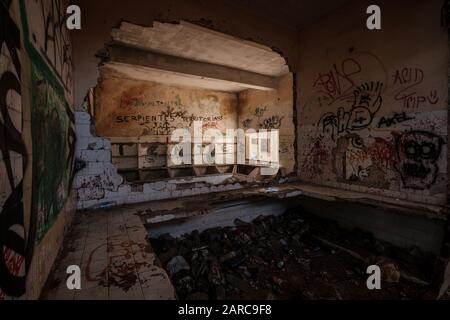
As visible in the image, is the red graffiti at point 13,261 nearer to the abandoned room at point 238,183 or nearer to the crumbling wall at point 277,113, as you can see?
the abandoned room at point 238,183

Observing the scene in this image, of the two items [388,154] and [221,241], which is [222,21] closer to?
[388,154]

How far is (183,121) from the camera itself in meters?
7.54

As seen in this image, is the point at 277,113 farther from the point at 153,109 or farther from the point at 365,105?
the point at 153,109

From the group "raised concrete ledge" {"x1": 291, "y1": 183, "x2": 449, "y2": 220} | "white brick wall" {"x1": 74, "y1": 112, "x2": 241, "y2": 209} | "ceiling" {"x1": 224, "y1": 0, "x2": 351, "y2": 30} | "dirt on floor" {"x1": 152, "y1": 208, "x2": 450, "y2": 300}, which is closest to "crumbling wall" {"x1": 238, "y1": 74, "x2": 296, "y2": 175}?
"ceiling" {"x1": 224, "y1": 0, "x2": 351, "y2": 30}

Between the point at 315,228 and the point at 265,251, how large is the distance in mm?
1246

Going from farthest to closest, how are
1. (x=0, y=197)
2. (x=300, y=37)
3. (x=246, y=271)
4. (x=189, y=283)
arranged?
(x=300, y=37) → (x=246, y=271) → (x=189, y=283) → (x=0, y=197)

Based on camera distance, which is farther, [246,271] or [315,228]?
[315,228]

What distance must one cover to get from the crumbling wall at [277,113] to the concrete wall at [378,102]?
→ 61.0 inches

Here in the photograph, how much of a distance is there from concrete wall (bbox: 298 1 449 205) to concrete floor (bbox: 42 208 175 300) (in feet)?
11.3

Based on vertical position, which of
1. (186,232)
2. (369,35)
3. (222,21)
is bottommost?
(186,232)

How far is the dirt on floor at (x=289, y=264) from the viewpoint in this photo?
2592 mm

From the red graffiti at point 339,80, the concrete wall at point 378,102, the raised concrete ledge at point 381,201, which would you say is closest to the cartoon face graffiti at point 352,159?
the concrete wall at point 378,102

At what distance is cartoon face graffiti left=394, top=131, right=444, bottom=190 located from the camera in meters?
2.88
